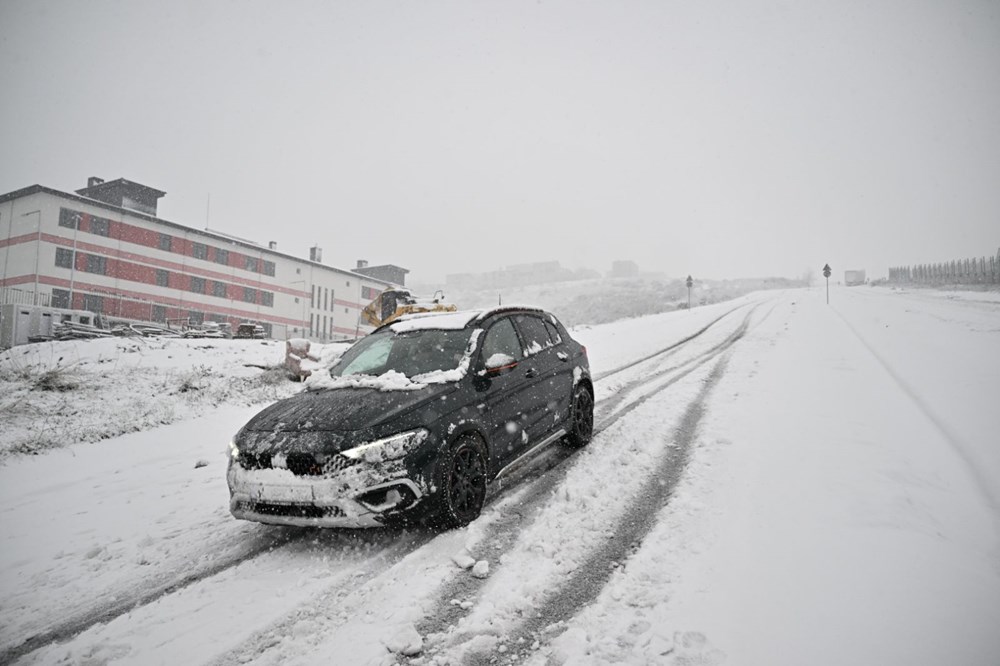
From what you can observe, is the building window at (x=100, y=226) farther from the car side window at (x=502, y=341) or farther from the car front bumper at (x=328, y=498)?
the car front bumper at (x=328, y=498)

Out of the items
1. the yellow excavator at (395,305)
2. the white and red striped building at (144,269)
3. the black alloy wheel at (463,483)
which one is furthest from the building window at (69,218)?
the black alloy wheel at (463,483)

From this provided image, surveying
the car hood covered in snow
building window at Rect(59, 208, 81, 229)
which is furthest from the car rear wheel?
building window at Rect(59, 208, 81, 229)

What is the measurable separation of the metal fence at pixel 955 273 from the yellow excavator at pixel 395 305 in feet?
131

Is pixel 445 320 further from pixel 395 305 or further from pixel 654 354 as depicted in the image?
pixel 395 305

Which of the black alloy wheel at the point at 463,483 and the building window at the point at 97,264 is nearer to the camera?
the black alloy wheel at the point at 463,483

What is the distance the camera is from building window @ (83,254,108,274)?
113ft

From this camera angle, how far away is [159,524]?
168 inches

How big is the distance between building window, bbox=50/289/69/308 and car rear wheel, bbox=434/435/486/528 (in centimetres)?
4128

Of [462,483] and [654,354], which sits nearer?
[462,483]

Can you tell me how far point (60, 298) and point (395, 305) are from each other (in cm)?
3072

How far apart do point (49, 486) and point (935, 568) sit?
8.15 metres

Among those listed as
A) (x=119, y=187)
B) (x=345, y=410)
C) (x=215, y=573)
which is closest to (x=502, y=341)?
(x=345, y=410)

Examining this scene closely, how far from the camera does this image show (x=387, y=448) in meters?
3.32

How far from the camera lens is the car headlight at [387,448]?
3.26 m
